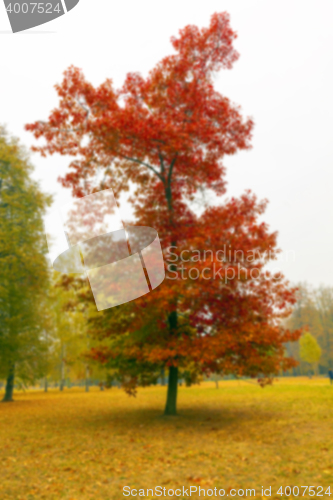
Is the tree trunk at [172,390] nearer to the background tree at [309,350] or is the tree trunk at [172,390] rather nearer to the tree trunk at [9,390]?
the tree trunk at [9,390]

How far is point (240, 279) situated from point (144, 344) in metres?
3.06

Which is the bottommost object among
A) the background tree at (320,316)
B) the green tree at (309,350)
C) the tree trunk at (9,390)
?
the tree trunk at (9,390)

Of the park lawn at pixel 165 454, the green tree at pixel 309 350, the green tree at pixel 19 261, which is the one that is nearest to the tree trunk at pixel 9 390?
the green tree at pixel 19 261

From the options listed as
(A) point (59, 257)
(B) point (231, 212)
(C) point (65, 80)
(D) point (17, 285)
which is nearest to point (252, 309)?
(B) point (231, 212)

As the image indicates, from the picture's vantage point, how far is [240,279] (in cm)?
878

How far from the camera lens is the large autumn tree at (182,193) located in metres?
8.67

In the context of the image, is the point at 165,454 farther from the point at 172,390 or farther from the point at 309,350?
the point at 309,350

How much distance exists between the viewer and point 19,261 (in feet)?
63.1

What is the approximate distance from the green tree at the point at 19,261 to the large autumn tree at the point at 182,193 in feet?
34.8

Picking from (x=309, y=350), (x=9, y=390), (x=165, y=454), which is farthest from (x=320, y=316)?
(x=165, y=454)

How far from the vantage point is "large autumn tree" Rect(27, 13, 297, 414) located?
8672 mm

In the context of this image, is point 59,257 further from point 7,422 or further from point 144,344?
point 7,422

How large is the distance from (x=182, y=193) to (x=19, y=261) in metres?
12.0

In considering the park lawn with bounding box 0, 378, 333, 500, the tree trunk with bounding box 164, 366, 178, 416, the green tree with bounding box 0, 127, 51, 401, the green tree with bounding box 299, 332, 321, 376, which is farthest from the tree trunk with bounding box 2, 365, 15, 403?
the green tree with bounding box 299, 332, 321, 376
